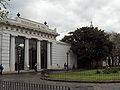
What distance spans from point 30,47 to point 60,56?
10131 millimetres

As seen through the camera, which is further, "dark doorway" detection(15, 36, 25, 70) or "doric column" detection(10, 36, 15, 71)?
"dark doorway" detection(15, 36, 25, 70)

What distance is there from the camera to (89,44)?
194 ft

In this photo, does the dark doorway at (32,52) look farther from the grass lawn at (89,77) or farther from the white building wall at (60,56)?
the grass lawn at (89,77)

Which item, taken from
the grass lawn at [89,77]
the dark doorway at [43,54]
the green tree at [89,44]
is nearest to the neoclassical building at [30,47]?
the dark doorway at [43,54]

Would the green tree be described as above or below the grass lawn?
above

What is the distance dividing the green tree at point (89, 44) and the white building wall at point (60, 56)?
63.2 inches

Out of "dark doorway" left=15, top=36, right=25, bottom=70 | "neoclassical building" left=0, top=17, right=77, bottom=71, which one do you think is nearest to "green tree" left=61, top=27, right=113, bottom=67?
"neoclassical building" left=0, top=17, right=77, bottom=71

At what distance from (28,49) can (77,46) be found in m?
14.5

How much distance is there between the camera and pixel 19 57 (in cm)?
4600

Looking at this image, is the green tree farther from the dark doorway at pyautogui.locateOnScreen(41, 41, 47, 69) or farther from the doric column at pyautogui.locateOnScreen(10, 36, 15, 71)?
the doric column at pyautogui.locateOnScreen(10, 36, 15, 71)

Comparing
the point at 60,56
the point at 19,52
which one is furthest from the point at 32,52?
the point at 60,56

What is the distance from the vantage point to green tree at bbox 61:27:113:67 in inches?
2324

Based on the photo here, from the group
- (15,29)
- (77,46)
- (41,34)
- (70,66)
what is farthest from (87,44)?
(15,29)

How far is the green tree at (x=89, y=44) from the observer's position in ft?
194
